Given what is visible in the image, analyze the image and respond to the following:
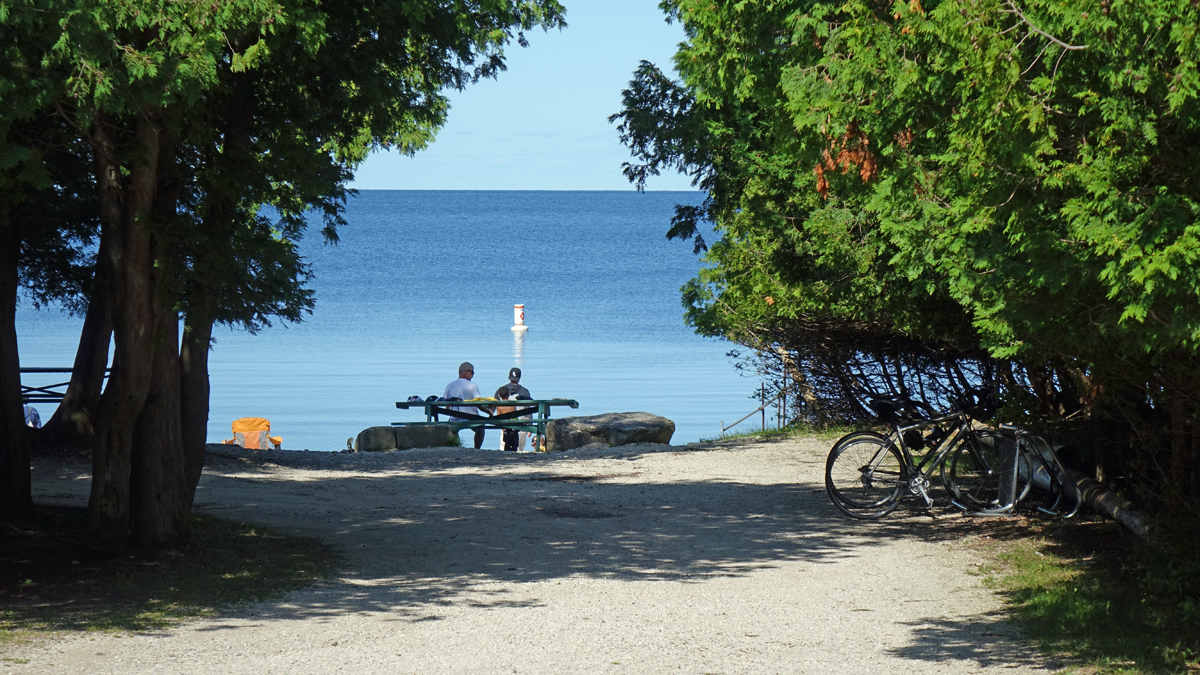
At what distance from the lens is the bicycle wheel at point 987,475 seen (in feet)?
30.6

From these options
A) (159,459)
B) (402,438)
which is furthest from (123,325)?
(402,438)

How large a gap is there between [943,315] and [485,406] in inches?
413

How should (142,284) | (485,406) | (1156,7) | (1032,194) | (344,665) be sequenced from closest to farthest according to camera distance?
(1156,7) → (1032,194) → (344,665) → (142,284) → (485,406)

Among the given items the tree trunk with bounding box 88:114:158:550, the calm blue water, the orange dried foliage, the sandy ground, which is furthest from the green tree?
the calm blue water

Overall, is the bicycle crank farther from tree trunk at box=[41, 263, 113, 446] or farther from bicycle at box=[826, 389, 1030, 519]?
tree trunk at box=[41, 263, 113, 446]

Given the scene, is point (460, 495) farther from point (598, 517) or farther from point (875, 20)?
point (875, 20)

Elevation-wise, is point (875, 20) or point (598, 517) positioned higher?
point (875, 20)

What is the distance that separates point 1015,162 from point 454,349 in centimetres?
3563

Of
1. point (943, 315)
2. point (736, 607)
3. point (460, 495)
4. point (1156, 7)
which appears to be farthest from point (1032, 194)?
point (460, 495)

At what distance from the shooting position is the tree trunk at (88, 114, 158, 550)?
7543 mm

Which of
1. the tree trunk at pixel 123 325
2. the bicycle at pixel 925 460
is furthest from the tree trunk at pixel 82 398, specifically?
the bicycle at pixel 925 460

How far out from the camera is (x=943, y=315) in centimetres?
888

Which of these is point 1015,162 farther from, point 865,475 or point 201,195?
point 201,195

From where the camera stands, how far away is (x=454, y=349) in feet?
128
